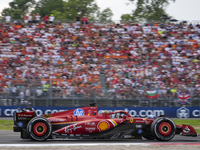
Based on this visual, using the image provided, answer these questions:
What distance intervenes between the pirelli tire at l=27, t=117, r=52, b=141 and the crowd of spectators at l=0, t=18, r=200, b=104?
283 inches

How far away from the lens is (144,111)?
1605cm

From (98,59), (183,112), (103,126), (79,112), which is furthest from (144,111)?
(103,126)

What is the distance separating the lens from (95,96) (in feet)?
51.1

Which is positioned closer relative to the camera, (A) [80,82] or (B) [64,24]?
(A) [80,82]

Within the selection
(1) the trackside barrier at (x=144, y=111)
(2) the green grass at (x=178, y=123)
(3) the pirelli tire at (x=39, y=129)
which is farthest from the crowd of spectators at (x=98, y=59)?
(3) the pirelli tire at (x=39, y=129)

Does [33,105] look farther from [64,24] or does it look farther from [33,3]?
[33,3]

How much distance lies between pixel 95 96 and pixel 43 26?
722 centimetres

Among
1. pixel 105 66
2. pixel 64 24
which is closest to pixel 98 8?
pixel 64 24

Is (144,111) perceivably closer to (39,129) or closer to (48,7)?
(39,129)

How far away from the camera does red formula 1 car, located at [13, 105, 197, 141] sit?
26.9ft

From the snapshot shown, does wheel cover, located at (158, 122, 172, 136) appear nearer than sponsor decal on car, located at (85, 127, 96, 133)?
No

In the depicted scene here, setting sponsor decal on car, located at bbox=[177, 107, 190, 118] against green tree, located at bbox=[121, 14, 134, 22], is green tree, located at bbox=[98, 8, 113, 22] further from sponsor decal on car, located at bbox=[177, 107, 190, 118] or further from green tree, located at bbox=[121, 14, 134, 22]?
sponsor decal on car, located at bbox=[177, 107, 190, 118]

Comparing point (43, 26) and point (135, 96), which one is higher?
point (43, 26)

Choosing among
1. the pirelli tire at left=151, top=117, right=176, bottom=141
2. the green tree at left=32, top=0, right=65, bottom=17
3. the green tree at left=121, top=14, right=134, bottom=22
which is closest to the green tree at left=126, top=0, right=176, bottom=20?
the green tree at left=121, top=14, right=134, bottom=22
